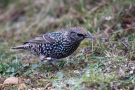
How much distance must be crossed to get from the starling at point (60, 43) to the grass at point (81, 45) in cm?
17

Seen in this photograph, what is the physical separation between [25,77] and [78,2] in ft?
13.5

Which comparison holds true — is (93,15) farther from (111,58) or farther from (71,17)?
(111,58)

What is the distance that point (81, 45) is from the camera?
7852 millimetres

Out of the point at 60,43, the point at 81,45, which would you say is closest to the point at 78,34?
the point at 60,43

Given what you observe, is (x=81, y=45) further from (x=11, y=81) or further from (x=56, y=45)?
(x=11, y=81)

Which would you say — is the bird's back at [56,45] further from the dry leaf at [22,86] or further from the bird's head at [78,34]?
the dry leaf at [22,86]

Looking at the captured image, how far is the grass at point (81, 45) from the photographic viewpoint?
5.51m

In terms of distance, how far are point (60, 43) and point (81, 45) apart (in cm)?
124

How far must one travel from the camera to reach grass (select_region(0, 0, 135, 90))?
18.1 ft

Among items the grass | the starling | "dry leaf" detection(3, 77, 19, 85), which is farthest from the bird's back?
"dry leaf" detection(3, 77, 19, 85)

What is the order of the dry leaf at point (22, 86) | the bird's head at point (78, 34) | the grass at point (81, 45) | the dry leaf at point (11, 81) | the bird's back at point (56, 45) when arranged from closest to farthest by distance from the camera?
the grass at point (81, 45) → the dry leaf at point (22, 86) → the dry leaf at point (11, 81) → the bird's head at point (78, 34) → the bird's back at point (56, 45)

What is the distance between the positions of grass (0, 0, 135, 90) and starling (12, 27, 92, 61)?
0.56ft

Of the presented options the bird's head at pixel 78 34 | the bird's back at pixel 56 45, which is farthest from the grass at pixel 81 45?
the bird's head at pixel 78 34

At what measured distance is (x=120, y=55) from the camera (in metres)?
6.50
